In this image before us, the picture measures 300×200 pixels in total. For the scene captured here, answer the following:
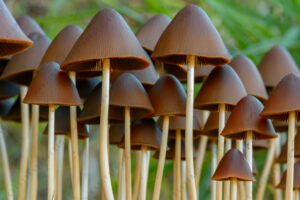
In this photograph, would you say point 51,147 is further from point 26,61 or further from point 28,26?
point 28,26

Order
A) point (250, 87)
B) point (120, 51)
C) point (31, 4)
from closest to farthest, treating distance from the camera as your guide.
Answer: point (120, 51), point (250, 87), point (31, 4)

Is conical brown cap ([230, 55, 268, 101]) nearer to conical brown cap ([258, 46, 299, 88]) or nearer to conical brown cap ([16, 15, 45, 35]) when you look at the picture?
conical brown cap ([258, 46, 299, 88])

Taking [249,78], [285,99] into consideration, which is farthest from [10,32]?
[249,78]

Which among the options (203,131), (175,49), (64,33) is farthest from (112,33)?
(203,131)

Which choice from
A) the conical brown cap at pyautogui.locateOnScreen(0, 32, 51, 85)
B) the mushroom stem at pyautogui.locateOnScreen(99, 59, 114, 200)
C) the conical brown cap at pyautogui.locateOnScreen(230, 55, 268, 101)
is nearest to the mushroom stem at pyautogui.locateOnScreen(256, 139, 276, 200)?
the conical brown cap at pyautogui.locateOnScreen(230, 55, 268, 101)

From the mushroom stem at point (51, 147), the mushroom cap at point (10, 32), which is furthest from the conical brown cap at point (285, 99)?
the mushroom cap at point (10, 32)

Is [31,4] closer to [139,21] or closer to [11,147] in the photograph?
[11,147]
